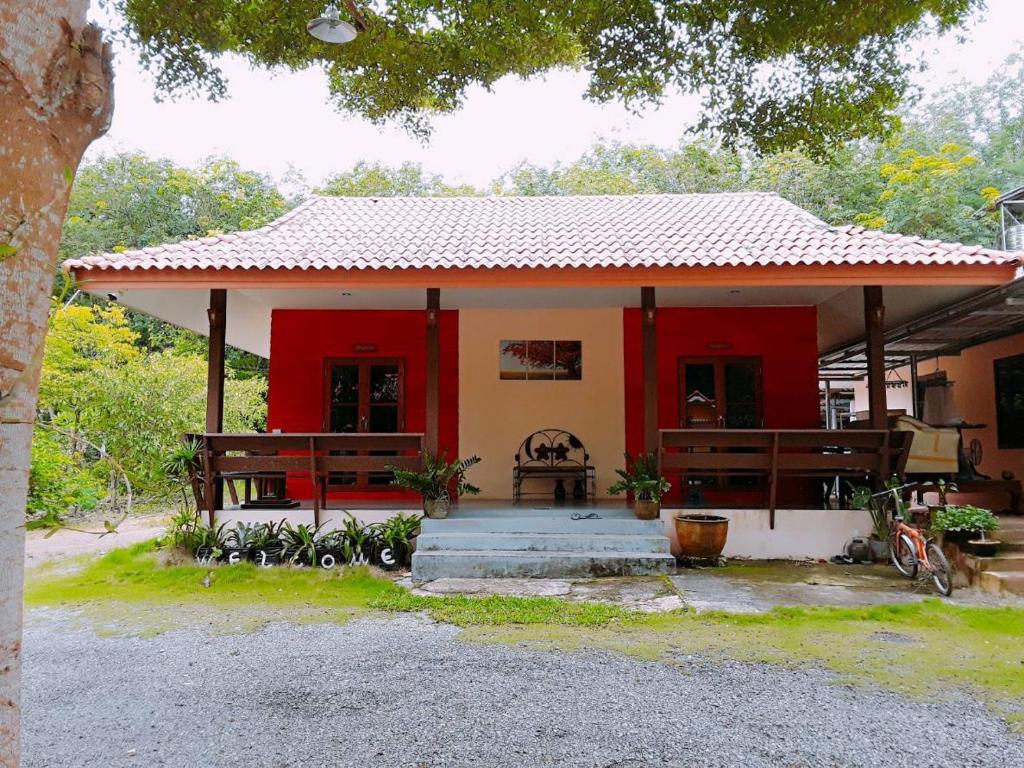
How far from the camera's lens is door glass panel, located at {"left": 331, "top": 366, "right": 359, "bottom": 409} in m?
9.30

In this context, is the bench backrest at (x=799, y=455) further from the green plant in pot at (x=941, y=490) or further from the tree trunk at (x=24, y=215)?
the tree trunk at (x=24, y=215)

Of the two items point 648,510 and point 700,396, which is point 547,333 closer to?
point 700,396

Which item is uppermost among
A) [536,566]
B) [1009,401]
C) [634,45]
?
[634,45]

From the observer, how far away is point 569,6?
506 cm

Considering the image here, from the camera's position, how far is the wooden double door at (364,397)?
9.23 metres

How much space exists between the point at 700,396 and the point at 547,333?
7.24ft

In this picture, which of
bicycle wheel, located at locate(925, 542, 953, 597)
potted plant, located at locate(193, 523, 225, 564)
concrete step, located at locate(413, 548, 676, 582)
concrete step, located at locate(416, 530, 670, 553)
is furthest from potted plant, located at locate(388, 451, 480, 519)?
bicycle wheel, located at locate(925, 542, 953, 597)

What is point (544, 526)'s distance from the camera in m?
6.88

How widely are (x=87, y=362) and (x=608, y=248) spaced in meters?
8.88

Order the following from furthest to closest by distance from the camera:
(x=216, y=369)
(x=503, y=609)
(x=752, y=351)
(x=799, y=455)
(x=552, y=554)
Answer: (x=752, y=351) → (x=216, y=369) → (x=799, y=455) → (x=552, y=554) → (x=503, y=609)

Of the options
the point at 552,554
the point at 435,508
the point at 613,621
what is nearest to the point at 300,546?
the point at 435,508

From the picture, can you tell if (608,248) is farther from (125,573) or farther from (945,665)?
(125,573)

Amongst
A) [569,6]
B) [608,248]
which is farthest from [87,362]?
[569,6]

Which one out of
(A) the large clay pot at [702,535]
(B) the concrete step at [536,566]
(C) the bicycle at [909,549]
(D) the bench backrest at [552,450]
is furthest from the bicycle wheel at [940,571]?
(D) the bench backrest at [552,450]
